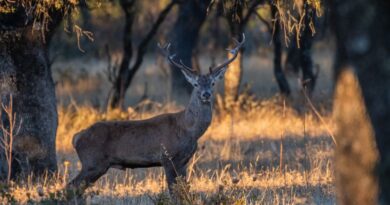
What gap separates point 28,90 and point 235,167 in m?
3.75

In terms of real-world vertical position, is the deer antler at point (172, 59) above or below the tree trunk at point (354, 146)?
above

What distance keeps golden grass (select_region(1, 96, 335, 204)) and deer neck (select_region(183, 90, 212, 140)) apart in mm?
569

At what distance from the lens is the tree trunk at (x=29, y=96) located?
11500 millimetres

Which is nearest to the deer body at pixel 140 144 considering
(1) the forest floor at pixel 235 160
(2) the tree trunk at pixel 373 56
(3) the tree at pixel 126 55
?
(1) the forest floor at pixel 235 160

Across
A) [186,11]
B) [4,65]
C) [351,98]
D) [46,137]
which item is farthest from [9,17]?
[186,11]

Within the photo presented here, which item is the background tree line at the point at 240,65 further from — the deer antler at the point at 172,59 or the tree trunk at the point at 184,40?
the deer antler at the point at 172,59

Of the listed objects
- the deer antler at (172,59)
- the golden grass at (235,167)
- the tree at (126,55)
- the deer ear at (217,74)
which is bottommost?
the golden grass at (235,167)

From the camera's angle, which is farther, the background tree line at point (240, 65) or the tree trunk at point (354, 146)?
the tree trunk at point (354, 146)

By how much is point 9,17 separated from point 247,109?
27.8 feet

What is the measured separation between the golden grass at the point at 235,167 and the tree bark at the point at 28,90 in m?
0.36

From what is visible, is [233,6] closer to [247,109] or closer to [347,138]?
[347,138]

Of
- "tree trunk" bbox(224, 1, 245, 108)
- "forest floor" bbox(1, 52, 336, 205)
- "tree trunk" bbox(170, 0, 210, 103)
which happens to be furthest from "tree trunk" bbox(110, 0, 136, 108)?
"tree trunk" bbox(170, 0, 210, 103)

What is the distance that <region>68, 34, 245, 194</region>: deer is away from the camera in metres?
11.1

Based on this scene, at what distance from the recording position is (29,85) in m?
11.7
